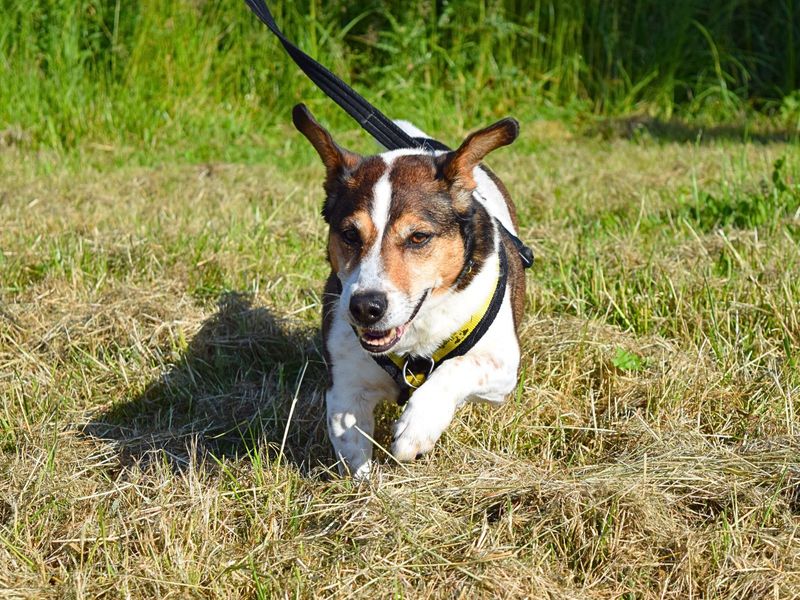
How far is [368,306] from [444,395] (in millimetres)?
399

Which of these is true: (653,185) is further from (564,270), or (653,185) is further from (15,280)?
(15,280)

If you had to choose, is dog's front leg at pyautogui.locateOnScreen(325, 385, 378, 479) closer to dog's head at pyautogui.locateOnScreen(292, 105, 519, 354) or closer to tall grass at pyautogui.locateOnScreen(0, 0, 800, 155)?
dog's head at pyautogui.locateOnScreen(292, 105, 519, 354)

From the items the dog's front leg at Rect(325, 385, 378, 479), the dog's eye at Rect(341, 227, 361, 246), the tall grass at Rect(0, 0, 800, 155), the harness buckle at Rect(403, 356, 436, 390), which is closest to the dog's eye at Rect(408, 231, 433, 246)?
the dog's eye at Rect(341, 227, 361, 246)

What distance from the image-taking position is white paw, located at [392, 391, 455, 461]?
3.05 meters

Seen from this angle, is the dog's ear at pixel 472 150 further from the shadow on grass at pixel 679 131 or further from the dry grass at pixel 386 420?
the shadow on grass at pixel 679 131

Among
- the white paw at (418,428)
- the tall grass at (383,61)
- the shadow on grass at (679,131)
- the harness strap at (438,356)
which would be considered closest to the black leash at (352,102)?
the harness strap at (438,356)

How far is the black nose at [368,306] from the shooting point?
2.96 meters

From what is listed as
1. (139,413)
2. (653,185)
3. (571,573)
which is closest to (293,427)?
(139,413)

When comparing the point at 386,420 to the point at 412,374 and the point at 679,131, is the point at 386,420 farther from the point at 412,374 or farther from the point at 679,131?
the point at 679,131

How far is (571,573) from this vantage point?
109 inches

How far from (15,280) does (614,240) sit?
289cm

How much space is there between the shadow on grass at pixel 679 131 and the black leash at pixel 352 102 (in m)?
4.61

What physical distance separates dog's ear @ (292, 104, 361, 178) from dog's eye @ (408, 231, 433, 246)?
16.3 inches

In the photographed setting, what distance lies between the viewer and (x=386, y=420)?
3736mm
